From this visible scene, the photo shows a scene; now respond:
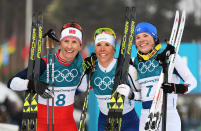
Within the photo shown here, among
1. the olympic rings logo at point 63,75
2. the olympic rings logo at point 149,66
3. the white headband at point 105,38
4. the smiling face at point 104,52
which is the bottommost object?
the olympic rings logo at point 63,75

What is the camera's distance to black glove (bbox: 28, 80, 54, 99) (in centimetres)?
418

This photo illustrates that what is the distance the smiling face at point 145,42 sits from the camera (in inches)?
166

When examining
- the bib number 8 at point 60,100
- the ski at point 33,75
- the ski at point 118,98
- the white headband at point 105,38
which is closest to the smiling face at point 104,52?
the white headband at point 105,38

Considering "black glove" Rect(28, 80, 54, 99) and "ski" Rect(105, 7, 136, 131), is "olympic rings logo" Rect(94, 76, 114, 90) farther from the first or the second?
"black glove" Rect(28, 80, 54, 99)

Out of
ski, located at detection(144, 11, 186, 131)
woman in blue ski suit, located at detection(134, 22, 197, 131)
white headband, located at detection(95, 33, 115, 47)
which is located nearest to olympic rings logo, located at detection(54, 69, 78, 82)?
white headband, located at detection(95, 33, 115, 47)

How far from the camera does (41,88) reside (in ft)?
13.7

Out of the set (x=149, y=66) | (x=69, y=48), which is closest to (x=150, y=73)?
(x=149, y=66)

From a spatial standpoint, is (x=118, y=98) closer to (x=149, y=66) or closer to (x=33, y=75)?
(x=149, y=66)

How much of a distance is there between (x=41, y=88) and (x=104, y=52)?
92 cm

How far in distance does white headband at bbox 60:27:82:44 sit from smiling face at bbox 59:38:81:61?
45 mm

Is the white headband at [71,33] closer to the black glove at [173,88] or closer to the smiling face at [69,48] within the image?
the smiling face at [69,48]

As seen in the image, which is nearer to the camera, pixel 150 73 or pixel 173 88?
pixel 173 88

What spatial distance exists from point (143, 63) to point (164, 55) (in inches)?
19.0

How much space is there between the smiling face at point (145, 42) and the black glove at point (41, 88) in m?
1.29
